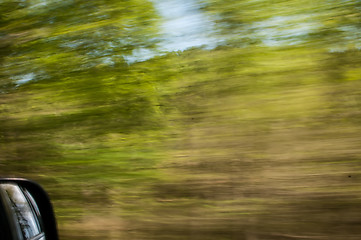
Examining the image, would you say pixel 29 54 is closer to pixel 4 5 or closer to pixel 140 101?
pixel 4 5

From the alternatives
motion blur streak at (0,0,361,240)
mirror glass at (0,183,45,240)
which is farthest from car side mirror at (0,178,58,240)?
motion blur streak at (0,0,361,240)

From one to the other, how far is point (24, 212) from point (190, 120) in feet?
8.05

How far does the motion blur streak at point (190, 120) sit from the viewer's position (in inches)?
117

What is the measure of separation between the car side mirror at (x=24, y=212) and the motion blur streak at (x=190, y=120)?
183 cm

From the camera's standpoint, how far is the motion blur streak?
2967 millimetres

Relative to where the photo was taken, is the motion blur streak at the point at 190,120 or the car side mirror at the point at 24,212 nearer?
the car side mirror at the point at 24,212

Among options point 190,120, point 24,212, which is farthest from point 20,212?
point 190,120

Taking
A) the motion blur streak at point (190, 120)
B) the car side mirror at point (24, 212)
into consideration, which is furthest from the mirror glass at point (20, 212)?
the motion blur streak at point (190, 120)

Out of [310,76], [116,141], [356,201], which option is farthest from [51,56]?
[356,201]

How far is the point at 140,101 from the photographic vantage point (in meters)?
3.92

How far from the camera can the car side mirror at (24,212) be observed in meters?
1.08

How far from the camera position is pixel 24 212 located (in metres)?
1.29

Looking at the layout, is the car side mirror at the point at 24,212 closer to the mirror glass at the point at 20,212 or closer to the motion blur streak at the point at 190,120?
the mirror glass at the point at 20,212

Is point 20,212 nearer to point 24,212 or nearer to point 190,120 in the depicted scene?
point 24,212
